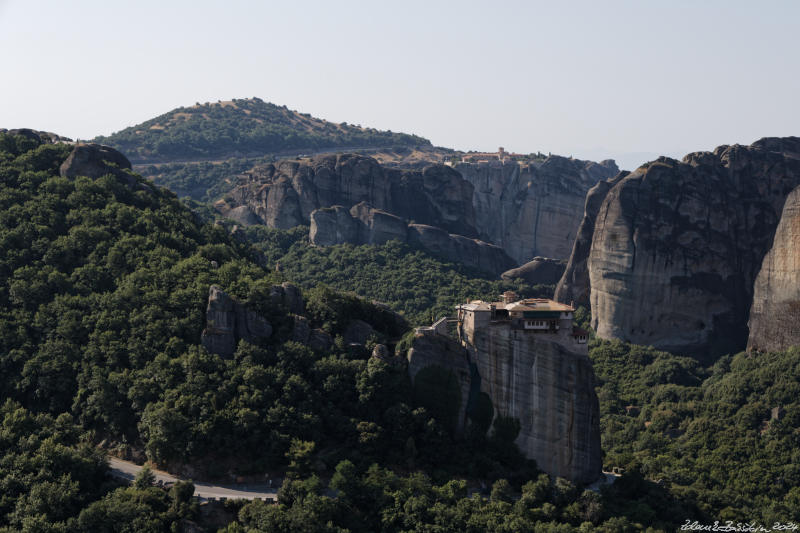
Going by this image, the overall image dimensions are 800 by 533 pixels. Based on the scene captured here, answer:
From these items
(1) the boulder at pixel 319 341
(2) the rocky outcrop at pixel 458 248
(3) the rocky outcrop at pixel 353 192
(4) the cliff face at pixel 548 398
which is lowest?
(4) the cliff face at pixel 548 398

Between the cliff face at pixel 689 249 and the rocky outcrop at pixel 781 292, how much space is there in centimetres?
807

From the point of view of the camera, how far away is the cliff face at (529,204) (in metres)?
158

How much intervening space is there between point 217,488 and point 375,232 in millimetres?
80021

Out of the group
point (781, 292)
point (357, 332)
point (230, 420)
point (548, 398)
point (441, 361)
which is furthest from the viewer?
point (781, 292)

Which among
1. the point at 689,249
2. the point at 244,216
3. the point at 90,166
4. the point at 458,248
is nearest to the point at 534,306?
the point at 90,166

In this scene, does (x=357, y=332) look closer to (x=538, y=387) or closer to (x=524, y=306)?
(x=524, y=306)

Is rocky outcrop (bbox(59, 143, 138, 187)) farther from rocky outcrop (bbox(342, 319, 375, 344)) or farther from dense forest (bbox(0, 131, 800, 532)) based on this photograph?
rocky outcrop (bbox(342, 319, 375, 344))

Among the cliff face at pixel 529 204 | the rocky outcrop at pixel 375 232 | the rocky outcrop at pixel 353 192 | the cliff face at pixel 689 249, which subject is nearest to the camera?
the cliff face at pixel 689 249

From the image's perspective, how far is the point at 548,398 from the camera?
6312 centimetres

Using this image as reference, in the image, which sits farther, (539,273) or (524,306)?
(539,273)

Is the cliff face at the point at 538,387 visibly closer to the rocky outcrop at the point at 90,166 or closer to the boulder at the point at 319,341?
the boulder at the point at 319,341

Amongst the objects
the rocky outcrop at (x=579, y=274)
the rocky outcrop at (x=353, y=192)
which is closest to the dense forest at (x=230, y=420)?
the rocky outcrop at (x=579, y=274)

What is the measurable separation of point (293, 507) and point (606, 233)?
69.8 metres

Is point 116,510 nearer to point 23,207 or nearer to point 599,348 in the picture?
point 23,207
